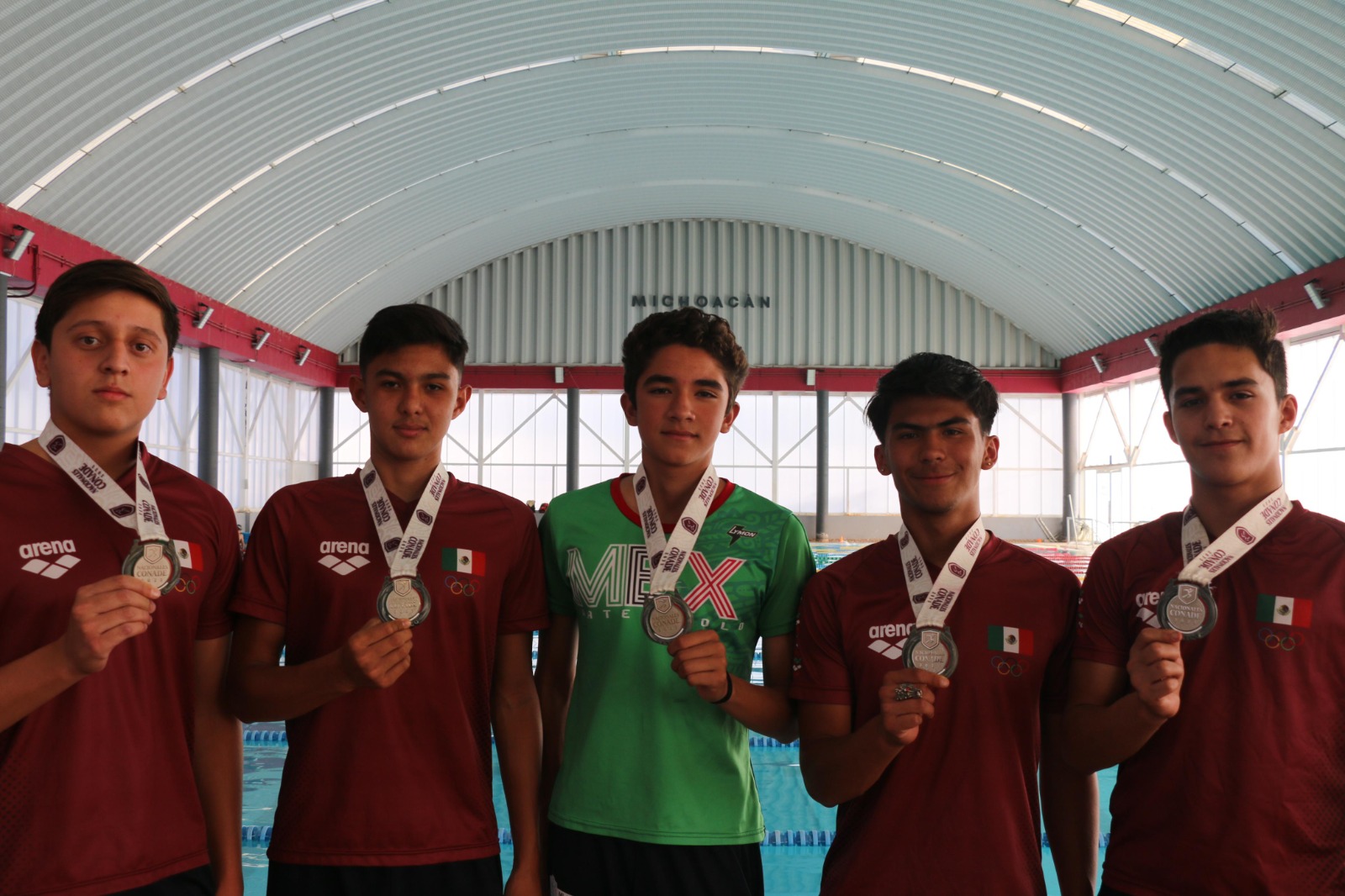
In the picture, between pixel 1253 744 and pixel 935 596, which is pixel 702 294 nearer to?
pixel 935 596

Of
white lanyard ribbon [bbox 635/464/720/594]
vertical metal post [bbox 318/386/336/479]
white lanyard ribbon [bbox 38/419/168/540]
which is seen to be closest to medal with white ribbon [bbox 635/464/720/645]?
white lanyard ribbon [bbox 635/464/720/594]

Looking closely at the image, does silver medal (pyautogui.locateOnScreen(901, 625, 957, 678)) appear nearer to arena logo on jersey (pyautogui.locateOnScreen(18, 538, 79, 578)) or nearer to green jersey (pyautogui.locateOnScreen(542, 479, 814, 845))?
green jersey (pyautogui.locateOnScreen(542, 479, 814, 845))

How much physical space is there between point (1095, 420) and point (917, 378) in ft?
86.0

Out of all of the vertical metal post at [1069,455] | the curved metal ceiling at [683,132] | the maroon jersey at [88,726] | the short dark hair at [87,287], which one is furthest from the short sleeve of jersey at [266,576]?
the vertical metal post at [1069,455]

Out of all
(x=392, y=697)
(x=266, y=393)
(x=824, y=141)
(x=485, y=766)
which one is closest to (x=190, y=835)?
(x=392, y=697)

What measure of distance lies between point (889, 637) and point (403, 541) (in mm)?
1254

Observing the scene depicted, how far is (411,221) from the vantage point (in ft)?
69.3

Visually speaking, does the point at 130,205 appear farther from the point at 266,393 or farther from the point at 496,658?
the point at 496,658

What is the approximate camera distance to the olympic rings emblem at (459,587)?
2.58m

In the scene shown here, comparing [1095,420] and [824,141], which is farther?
[1095,420]

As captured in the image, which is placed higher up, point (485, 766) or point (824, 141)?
point (824, 141)

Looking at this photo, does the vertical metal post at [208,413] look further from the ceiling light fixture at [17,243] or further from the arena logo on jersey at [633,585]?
the arena logo on jersey at [633,585]

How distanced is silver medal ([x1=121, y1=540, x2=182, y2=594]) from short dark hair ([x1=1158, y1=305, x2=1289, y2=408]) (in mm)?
2378

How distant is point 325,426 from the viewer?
86.7ft
